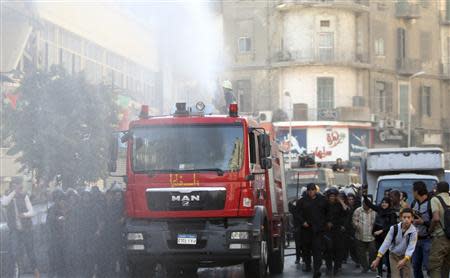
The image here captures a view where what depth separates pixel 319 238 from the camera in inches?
656

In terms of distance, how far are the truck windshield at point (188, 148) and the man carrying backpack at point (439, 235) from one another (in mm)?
3202

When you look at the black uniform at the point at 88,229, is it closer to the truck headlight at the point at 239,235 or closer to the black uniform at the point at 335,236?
the truck headlight at the point at 239,235

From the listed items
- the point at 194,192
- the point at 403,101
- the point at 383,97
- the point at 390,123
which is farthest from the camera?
the point at 403,101

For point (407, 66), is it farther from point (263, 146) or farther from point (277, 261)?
point (263, 146)

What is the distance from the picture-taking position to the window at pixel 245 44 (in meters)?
53.0

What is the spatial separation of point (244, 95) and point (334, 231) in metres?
35.4

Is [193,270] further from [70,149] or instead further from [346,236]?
[70,149]

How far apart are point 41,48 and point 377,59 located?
38093 millimetres

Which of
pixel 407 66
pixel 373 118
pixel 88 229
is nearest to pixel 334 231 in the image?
pixel 88 229

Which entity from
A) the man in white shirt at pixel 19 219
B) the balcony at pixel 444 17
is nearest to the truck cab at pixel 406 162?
the man in white shirt at pixel 19 219

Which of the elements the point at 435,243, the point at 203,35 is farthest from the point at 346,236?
the point at 203,35

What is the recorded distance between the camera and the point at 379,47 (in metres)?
53.7

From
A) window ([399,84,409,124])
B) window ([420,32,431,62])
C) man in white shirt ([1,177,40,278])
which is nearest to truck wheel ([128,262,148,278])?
man in white shirt ([1,177,40,278])

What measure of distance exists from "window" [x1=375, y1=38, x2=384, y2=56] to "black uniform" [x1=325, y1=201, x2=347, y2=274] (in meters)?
36.2
